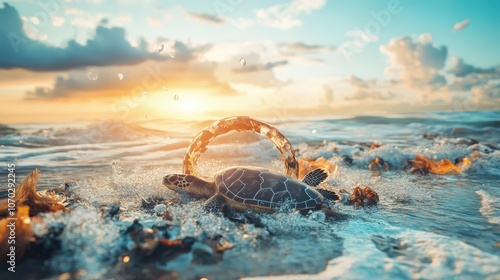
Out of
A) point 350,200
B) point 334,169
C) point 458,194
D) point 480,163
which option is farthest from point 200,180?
point 480,163

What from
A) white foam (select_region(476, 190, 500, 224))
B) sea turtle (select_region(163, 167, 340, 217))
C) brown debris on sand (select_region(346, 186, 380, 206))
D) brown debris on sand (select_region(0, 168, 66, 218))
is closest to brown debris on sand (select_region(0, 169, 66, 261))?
brown debris on sand (select_region(0, 168, 66, 218))

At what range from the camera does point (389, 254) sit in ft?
12.1

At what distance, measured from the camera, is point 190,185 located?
238 inches

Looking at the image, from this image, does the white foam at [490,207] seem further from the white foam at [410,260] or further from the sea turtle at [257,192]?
the sea turtle at [257,192]

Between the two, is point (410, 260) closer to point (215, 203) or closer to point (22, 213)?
point (215, 203)

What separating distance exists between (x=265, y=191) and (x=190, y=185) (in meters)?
1.67

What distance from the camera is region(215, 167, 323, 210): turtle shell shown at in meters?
4.99

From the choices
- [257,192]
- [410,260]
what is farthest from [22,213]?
[410,260]

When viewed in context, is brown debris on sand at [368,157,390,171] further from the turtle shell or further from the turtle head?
the turtle head

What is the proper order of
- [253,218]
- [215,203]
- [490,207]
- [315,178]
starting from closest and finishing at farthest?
[253,218] → [215,203] → [490,207] → [315,178]

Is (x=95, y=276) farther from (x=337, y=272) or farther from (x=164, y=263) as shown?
(x=337, y=272)

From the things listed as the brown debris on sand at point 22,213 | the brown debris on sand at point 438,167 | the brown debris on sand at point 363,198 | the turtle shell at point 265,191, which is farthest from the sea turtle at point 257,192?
the brown debris on sand at point 438,167

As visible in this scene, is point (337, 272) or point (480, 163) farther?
point (480, 163)

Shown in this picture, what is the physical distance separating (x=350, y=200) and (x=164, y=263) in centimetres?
Answer: 379
